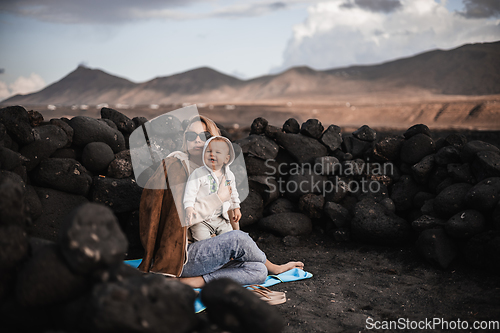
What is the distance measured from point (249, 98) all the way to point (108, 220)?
168 ft

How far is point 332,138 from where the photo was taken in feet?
18.4

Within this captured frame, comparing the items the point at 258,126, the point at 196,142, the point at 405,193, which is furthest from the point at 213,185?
the point at 405,193

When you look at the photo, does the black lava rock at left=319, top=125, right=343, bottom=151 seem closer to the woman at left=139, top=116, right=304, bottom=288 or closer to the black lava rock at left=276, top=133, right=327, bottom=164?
the black lava rock at left=276, top=133, right=327, bottom=164

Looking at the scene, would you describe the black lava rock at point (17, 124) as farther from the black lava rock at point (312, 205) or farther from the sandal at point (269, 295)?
the black lava rock at point (312, 205)

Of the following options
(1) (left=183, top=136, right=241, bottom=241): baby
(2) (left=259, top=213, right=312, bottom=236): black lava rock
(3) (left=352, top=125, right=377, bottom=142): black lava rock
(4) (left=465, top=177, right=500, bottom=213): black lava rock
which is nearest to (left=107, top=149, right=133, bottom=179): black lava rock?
(1) (left=183, top=136, right=241, bottom=241): baby

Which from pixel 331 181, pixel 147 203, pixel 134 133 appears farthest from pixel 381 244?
pixel 134 133

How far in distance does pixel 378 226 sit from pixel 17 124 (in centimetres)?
428

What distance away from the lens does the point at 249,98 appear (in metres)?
52.1

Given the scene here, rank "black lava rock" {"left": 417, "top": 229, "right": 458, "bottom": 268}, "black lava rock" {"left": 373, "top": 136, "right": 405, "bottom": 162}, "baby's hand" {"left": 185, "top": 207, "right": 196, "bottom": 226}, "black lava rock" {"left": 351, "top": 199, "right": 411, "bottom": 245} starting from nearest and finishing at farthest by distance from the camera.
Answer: "baby's hand" {"left": 185, "top": 207, "right": 196, "bottom": 226} < "black lava rock" {"left": 417, "top": 229, "right": 458, "bottom": 268} < "black lava rock" {"left": 351, "top": 199, "right": 411, "bottom": 245} < "black lava rock" {"left": 373, "top": 136, "right": 405, "bottom": 162}

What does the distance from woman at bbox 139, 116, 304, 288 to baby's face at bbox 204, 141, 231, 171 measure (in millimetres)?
220

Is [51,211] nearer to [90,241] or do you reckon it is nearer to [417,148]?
[90,241]

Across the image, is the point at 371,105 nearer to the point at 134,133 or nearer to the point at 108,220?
the point at 134,133

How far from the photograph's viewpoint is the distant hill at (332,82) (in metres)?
39.3

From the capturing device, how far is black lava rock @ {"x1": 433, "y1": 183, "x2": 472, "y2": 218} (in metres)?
4.03
